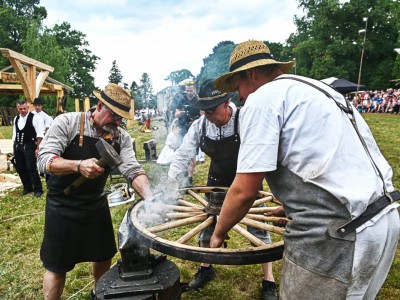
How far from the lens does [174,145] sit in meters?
6.84

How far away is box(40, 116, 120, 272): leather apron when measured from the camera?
7.47ft

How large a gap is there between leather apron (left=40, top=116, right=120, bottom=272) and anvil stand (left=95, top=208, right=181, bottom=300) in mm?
509

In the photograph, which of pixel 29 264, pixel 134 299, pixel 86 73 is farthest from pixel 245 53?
pixel 86 73

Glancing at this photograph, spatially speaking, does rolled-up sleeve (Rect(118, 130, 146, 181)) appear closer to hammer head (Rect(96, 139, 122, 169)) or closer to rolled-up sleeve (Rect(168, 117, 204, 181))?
rolled-up sleeve (Rect(168, 117, 204, 181))

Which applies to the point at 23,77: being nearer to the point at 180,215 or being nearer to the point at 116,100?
the point at 116,100

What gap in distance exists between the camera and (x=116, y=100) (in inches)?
88.1

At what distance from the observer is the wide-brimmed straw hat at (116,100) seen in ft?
7.32

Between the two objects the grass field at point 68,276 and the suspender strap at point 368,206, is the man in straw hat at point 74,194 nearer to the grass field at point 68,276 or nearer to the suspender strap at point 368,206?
the grass field at point 68,276

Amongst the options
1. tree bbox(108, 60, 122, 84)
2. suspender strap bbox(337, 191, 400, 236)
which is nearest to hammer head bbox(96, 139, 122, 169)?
suspender strap bbox(337, 191, 400, 236)

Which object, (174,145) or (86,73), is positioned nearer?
(174,145)

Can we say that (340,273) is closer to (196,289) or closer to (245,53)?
(245,53)

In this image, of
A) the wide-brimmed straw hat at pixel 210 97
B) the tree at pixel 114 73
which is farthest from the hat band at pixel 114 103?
the tree at pixel 114 73

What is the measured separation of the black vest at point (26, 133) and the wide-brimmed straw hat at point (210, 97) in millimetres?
4660

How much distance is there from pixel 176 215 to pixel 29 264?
2.40 m
